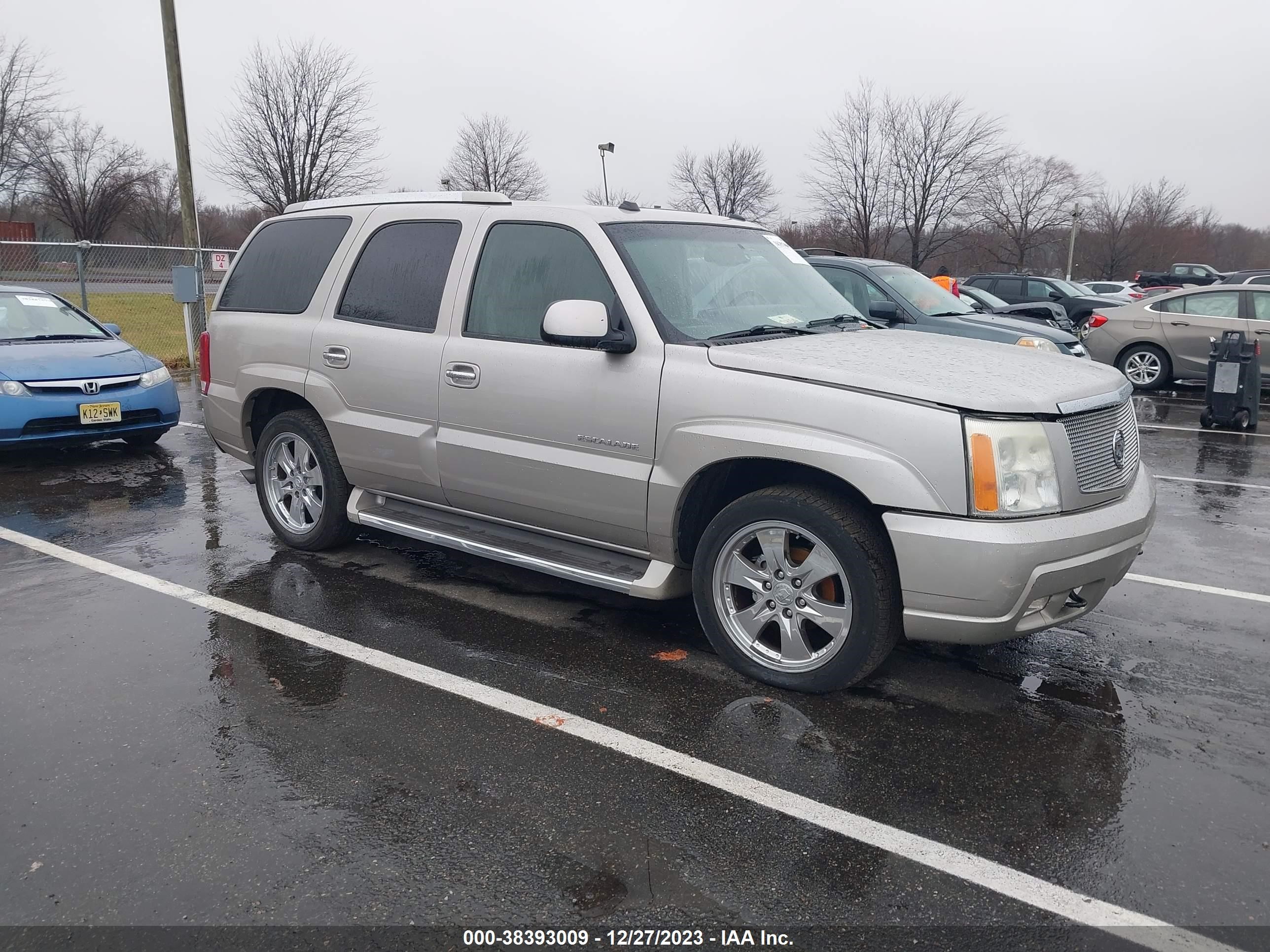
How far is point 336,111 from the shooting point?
118 ft

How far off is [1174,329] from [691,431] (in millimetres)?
12776

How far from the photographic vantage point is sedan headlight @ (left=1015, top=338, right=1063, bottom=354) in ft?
33.7

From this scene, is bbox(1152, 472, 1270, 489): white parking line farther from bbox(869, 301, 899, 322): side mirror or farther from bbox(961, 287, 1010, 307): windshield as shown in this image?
bbox(961, 287, 1010, 307): windshield

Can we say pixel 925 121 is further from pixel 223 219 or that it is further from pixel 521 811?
pixel 521 811

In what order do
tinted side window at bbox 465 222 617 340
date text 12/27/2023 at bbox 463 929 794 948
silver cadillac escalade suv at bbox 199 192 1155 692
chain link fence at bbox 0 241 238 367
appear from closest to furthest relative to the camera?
date text 12/27/2023 at bbox 463 929 794 948, silver cadillac escalade suv at bbox 199 192 1155 692, tinted side window at bbox 465 222 617 340, chain link fence at bbox 0 241 238 367

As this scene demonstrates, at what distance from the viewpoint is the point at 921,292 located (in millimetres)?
10867

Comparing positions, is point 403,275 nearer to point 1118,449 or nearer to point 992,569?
point 992,569

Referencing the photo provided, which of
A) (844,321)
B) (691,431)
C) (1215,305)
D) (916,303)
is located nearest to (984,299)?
(1215,305)

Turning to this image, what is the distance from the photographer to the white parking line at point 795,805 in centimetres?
264

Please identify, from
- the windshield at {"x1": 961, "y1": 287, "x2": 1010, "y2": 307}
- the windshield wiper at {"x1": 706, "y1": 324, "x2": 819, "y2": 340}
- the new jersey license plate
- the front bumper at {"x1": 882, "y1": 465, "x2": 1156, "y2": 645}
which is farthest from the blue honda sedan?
the windshield at {"x1": 961, "y1": 287, "x2": 1010, "y2": 307}

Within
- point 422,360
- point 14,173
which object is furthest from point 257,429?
point 14,173

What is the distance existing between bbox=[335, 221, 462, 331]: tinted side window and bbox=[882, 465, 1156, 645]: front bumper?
268 centimetres

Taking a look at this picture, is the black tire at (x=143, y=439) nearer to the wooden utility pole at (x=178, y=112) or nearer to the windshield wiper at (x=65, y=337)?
the windshield wiper at (x=65, y=337)

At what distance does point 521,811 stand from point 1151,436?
9754mm
